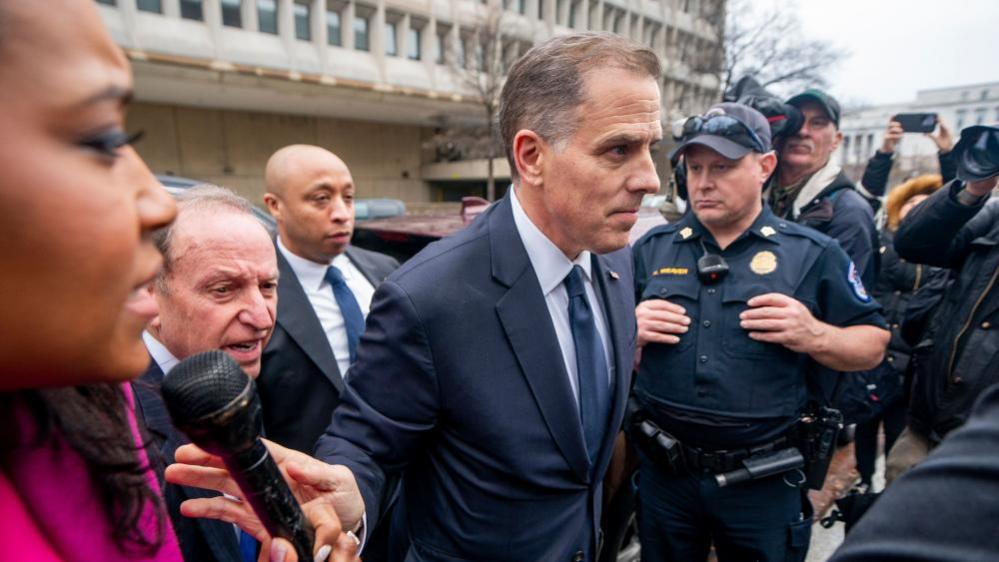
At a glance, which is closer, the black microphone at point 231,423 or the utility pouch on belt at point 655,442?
the black microphone at point 231,423

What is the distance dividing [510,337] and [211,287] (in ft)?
3.28

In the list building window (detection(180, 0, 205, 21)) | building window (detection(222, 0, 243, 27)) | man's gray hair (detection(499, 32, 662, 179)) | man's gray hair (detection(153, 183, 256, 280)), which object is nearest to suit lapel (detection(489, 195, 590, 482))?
man's gray hair (detection(499, 32, 662, 179))

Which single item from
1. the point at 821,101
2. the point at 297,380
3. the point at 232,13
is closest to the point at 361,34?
the point at 232,13

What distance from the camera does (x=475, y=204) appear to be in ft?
15.6

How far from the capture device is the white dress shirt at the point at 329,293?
103 inches

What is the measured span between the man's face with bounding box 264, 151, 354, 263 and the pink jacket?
225 centimetres

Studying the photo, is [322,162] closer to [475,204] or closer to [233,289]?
[233,289]

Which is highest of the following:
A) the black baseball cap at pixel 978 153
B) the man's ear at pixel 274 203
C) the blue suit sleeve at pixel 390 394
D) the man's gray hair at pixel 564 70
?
the man's gray hair at pixel 564 70

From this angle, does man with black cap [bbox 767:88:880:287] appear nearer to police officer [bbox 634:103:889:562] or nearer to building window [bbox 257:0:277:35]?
police officer [bbox 634:103:889:562]

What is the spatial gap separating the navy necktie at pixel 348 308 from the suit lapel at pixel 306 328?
241mm

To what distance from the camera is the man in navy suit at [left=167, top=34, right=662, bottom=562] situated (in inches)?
58.0

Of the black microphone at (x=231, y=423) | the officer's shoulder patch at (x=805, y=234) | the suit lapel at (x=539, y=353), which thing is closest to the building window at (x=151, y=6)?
the suit lapel at (x=539, y=353)

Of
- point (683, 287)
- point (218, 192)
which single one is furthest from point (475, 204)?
point (218, 192)

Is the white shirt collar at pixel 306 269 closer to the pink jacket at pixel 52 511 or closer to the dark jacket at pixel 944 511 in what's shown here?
the pink jacket at pixel 52 511
